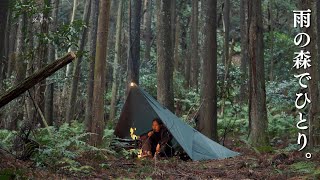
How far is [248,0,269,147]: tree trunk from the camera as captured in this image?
39.8 ft

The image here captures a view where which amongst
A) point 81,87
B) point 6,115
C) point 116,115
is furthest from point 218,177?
point 81,87

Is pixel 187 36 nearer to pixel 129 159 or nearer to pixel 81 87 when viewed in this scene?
pixel 81 87

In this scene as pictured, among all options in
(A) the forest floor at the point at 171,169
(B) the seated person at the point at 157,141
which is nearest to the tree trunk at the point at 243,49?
(B) the seated person at the point at 157,141

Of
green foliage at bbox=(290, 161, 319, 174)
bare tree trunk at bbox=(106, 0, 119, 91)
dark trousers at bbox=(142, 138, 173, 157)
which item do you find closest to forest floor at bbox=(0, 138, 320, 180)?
green foliage at bbox=(290, 161, 319, 174)

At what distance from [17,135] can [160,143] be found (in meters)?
4.33

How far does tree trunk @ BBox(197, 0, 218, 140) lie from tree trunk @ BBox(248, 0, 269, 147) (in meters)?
1.31

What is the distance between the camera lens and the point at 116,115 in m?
21.5

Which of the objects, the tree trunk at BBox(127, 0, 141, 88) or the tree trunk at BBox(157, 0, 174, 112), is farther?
the tree trunk at BBox(127, 0, 141, 88)

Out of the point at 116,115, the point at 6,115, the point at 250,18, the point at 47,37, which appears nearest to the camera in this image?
the point at 47,37

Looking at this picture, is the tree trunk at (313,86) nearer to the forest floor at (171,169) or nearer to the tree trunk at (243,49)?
the forest floor at (171,169)

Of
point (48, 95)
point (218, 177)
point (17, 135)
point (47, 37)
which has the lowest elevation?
point (218, 177)

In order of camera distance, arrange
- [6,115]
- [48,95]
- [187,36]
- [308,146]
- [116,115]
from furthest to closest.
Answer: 1. [187,36]
2. [116,115]
3. [48,95]
4. [6,115]
5. [308,146]

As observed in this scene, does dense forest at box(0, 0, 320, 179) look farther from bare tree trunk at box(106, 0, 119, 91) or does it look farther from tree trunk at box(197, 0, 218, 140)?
bare tree trunk at box(106, 0, 119, 91)

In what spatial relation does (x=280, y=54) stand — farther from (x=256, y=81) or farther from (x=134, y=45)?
(x=256, y=81)
